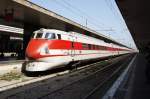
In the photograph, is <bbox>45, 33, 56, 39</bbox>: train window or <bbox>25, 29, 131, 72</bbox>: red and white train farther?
<bbox>45, 33, 56, 39</bbox>: train window

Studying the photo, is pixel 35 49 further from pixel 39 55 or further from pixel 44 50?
pixel 44 50

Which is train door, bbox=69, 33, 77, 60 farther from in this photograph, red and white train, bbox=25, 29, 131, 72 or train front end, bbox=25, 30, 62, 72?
train front end, bbox=25, 30, 62, 72

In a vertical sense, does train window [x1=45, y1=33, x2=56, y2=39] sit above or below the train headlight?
above

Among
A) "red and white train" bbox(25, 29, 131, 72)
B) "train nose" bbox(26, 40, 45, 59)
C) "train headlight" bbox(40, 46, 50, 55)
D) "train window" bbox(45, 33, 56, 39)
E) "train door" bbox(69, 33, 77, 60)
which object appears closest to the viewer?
"train nose" bbox(26, 40, 45, 59)

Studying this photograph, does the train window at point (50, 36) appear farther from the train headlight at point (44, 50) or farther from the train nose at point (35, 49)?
the train headlight at point (44, 50)

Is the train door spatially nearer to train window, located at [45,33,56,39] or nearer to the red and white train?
the red and white train

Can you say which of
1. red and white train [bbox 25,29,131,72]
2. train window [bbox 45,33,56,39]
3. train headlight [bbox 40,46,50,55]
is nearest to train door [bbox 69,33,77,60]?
red and white train [bbox 25,29,131,72]

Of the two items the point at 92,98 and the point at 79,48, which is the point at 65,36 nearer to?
the point at 79,48

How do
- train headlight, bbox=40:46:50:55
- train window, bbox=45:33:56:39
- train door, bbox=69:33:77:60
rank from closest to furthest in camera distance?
train headlight, bbox=40:46:50:55 → train window, bbox=45:33:56:39 → train door, bbox=69:33:77:60

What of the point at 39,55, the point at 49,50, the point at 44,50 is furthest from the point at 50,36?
the point at 39,55

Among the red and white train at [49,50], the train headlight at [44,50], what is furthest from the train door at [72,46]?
the train headlight at [44,50]

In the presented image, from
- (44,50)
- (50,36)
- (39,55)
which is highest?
(50,36)

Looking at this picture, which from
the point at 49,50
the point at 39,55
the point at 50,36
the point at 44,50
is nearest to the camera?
the point at 39,55

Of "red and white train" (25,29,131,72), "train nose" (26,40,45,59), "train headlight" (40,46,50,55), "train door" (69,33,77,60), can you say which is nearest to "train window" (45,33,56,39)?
"red and white train" (25,29,131,72)
